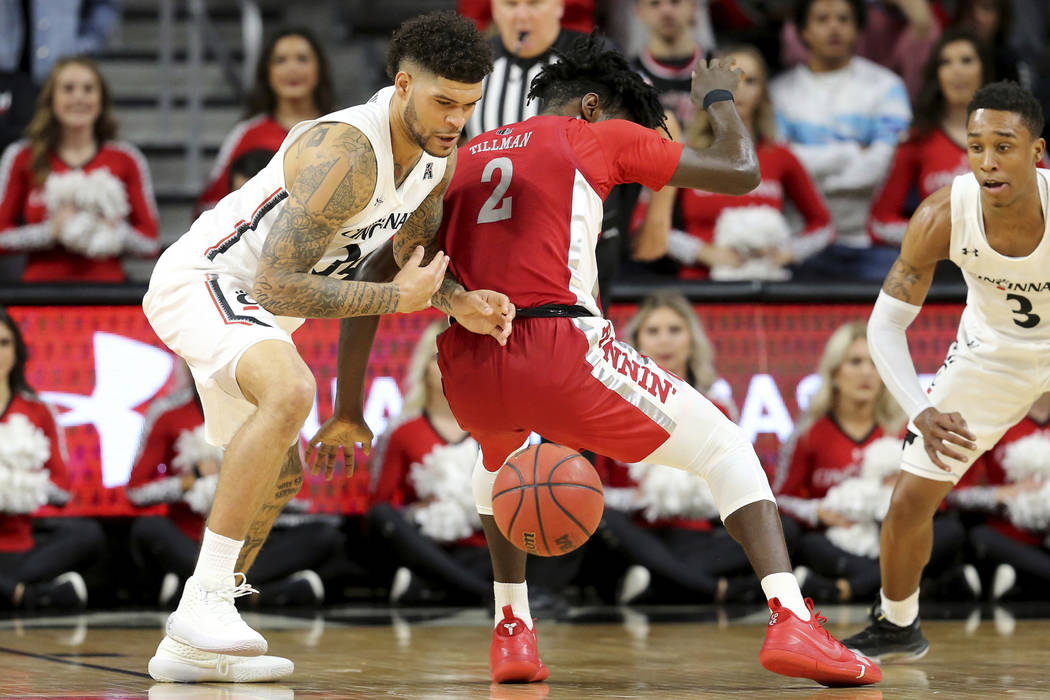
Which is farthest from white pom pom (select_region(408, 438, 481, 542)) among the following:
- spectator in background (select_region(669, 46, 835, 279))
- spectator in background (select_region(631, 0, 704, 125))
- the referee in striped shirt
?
spectator in background (select_region(631, 0, 704, 125))

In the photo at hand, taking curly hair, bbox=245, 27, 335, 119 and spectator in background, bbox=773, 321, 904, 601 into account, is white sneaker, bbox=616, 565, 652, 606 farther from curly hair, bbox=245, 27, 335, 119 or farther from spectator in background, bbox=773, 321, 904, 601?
curly hair, bbox=245, 27, 335, 119

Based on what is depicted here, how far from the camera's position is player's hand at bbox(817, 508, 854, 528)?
784cm

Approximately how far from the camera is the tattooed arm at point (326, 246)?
15.1 ft

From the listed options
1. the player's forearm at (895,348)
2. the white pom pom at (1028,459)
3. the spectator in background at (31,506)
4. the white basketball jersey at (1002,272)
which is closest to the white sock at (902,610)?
the player's forearm at (895,348)

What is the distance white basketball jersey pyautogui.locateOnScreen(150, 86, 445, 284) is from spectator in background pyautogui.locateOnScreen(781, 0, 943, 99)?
224 inches

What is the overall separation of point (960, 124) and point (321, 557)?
15.0 feet

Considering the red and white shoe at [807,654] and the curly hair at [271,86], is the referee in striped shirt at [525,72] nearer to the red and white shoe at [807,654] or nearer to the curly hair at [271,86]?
the curly hair at [271,86]

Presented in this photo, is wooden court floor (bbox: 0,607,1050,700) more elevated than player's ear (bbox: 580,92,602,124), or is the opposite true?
player's ear (bbox: 580,92,602,124)

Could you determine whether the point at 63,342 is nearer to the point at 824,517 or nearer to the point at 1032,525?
the point at 824,517

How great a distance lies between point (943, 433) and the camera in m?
5.28

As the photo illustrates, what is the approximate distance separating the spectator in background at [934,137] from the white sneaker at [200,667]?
5393mm

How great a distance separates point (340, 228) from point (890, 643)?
8.43 ft

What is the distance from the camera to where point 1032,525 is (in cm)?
781

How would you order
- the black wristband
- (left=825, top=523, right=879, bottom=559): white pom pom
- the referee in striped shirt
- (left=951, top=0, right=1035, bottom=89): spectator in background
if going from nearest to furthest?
the black wristband → the referee in striped shirt → (left=825, top=523, right=879, bottom=559): white pom pom → (left=951, top=0, right=1035, bottom=89): spectator in background
